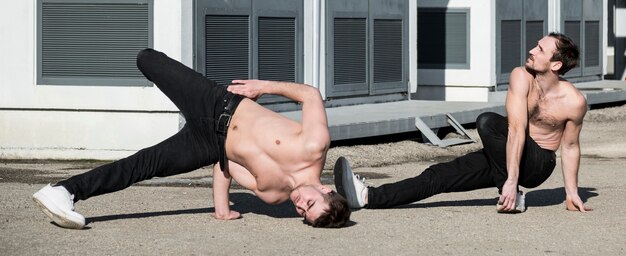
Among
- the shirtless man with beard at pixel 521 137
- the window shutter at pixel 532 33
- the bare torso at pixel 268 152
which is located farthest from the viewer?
the window shutter at pixel 532 33

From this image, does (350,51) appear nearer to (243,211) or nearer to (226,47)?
(226,47)

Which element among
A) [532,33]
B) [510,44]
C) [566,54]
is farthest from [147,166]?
[532,33]

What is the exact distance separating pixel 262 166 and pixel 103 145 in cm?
633

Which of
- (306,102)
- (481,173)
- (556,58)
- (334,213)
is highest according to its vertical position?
(556,58)

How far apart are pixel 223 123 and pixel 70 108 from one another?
21.0 feet

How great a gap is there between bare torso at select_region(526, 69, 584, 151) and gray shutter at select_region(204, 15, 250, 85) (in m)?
6.16

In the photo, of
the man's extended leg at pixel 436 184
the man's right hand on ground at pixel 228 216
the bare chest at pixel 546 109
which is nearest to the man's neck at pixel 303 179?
the man's right hand on ground at pixel 228 216

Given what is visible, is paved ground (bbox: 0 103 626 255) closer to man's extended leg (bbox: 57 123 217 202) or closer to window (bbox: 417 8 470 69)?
man's extended leg (bbox: 57 123 217 202)

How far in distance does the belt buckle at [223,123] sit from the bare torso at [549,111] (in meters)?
2.18

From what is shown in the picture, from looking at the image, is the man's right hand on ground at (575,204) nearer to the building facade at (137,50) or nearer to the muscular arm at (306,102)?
the muscular arm at (306,102)

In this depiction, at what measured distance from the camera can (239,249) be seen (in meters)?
7.91

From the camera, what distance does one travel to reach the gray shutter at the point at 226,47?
1537cm

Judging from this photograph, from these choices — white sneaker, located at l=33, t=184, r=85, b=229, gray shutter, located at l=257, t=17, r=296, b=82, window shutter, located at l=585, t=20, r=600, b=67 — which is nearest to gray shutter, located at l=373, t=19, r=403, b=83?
gray shutter, located at l=257, t=17, r=296, b=82

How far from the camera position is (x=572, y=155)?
32.3ft
